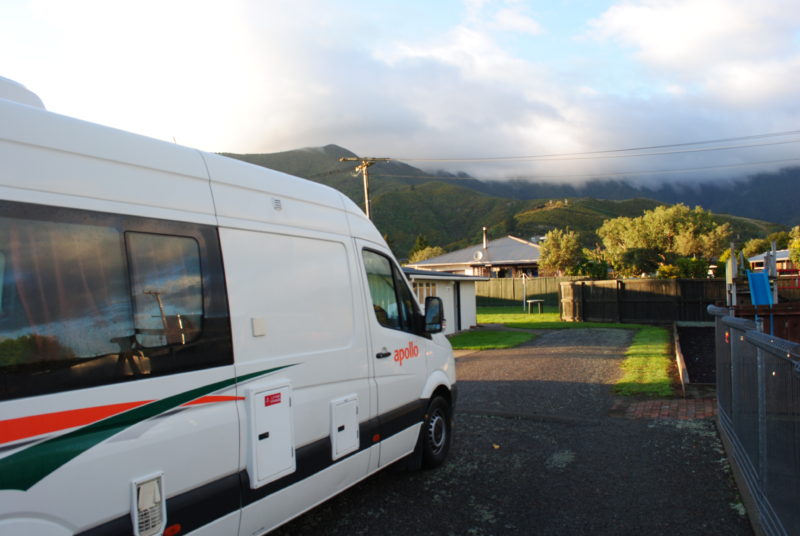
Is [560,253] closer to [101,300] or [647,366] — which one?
[647,366]

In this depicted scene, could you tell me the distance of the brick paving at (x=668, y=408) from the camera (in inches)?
305

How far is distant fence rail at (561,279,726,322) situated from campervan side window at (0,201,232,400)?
2439 cm

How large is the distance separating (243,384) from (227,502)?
63 centimetres

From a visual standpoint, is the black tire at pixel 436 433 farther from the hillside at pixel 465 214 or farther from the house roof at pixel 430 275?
the hillside at pixel 465 214

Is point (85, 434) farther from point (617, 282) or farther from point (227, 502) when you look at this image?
point (617, 282)

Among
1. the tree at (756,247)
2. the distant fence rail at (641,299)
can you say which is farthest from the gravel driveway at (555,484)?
the tree at (756,247)

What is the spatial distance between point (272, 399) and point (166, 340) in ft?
2.62

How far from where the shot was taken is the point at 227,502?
3203 mm

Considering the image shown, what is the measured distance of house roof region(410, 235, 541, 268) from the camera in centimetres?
5416

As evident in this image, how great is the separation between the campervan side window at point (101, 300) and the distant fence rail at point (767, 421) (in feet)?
10.1

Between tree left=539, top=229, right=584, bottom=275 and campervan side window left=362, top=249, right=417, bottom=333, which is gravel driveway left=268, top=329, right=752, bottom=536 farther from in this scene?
tree left=539, top=229, right=584, bottom=275

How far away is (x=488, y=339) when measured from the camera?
19219mm

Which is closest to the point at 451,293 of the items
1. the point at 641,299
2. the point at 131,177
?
the point at 641,299

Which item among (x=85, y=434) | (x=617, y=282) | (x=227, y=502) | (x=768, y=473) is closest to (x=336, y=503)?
(x=227, y=502)
